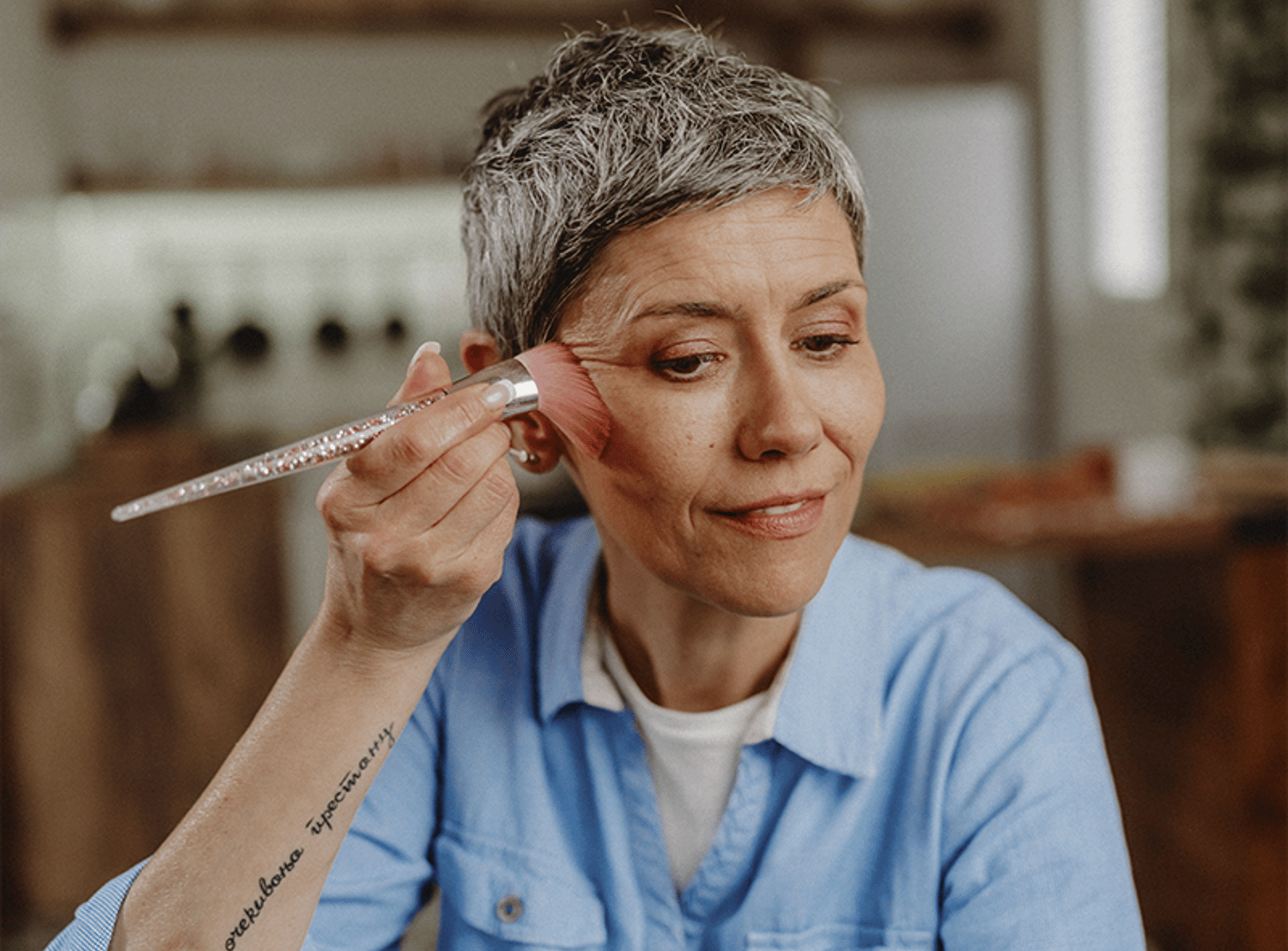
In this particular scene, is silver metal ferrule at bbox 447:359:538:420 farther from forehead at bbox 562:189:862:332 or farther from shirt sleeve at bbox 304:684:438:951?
shirt sleeve at bbox 304:684:438:951

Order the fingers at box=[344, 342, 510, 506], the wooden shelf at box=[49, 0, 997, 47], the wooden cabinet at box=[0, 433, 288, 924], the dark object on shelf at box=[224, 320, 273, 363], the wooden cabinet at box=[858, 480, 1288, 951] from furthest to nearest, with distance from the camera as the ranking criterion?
the dark object on shelf at box=[224, 320, 273, 363] < the wooden shelf at box=[49, 0, 997, 47] < the wooden cabinet at box=[0, 433, 288, 924] < the wooden cabinet at box=[858, 480, 1288, 951] < the fingers at box=[344, 342, 510, 506]

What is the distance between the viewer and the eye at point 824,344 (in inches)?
36.5

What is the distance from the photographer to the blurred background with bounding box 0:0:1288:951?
258 cm

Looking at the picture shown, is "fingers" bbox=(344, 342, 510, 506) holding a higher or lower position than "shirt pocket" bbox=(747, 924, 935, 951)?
higher

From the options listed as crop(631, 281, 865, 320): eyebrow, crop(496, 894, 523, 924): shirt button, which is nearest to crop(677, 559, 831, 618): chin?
crop(631, 281, 865, 320): eyebrow

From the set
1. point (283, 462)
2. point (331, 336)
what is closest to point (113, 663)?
point (331, 336)

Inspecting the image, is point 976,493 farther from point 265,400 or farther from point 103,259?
point 103,259

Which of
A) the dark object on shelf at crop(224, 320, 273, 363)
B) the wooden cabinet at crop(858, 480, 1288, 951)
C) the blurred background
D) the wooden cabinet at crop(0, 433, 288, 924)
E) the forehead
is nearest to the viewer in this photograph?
the forehead

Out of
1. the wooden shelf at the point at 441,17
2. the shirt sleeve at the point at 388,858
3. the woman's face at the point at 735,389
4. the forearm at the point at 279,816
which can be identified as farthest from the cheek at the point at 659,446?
the wooden shelf at the point at 441,17

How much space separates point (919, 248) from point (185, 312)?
2.72m

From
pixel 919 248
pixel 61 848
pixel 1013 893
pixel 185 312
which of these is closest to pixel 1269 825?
pixel 1013 893

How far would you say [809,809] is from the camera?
100 centimetres

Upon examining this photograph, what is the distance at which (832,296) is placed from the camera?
93 cm

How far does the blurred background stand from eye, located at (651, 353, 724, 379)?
4.78ft
